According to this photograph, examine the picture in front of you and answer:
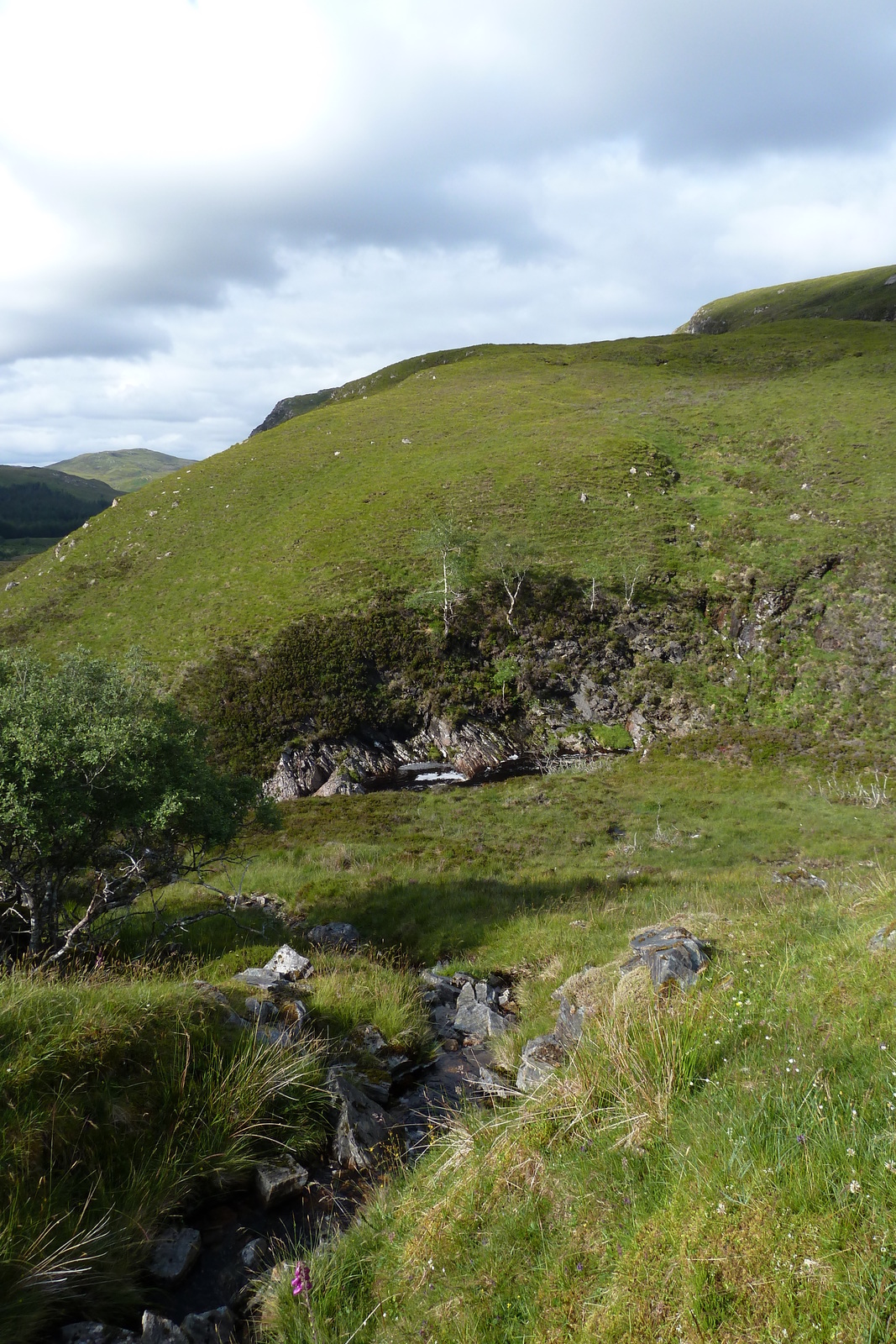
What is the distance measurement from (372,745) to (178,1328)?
33525mm

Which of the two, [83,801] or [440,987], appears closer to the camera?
[83,801]

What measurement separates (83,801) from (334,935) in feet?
21.8

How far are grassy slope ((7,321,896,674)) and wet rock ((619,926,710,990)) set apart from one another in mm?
39495

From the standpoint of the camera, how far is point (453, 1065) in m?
9.05

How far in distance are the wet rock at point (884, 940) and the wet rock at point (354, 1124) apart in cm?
571

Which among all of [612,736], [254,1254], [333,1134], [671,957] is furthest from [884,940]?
[612,736]

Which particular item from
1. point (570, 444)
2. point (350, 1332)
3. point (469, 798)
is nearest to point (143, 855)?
point (350, 1332)

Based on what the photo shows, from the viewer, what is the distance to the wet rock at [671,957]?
7.22 m

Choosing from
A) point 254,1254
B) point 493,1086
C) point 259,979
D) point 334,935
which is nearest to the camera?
point 254,1254

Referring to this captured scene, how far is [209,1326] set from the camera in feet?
15.6

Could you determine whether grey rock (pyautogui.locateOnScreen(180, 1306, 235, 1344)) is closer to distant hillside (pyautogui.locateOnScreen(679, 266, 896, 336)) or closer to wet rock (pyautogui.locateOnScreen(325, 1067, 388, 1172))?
wet rock (pyautogui.locateOnScreen(325, 1067, 388, 1172))

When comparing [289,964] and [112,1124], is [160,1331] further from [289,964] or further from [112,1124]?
[289,964]

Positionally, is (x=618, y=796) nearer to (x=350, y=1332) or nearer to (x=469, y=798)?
(x=469, y=798)

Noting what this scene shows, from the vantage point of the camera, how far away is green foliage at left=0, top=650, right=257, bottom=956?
35.7 feet
